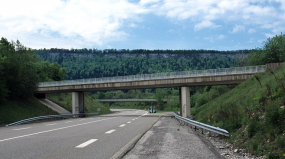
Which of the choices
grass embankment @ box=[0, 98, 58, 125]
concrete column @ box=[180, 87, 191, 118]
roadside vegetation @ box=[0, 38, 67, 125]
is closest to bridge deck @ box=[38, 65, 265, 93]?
concrete column @ box=[180, 87, 191, 118]

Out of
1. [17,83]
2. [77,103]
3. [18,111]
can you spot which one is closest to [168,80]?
[77,103]

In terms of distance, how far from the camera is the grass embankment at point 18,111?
102 ft

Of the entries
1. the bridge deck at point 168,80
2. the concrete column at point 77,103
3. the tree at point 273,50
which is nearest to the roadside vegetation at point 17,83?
the concrete column at point 77,103

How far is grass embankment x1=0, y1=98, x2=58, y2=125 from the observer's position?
31.0 meters

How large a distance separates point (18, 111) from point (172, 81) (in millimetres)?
23395

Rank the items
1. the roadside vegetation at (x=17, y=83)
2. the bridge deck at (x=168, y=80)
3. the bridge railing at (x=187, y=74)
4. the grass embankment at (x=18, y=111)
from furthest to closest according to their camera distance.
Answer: the bridge deck at (x=168, y=80)
the bridge railing at (x=187, y=74)
the roadside vegetation at (x=17, y=83)
the grass embankment at (x=18, y=111)

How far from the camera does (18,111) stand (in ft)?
118

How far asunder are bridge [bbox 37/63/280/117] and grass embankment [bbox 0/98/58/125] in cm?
809

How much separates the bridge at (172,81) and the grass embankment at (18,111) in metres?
8.09

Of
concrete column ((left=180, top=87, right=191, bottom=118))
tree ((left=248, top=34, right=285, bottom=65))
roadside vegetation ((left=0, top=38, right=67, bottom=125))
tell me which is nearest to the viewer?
roadside vegetation ((left=0, top=38, right=67, bottom=125))

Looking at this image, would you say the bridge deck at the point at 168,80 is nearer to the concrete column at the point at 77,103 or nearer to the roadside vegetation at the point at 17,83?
the concrete column at the point at 77,103

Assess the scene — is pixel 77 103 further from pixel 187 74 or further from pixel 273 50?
pixel 273 50

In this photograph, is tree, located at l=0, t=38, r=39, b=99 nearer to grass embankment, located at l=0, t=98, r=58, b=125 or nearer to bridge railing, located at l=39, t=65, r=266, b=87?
grass embankment, located at l=0, t=98, r=58, b=125

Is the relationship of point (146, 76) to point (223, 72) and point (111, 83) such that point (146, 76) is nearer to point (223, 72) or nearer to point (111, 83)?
point (111, 83)
